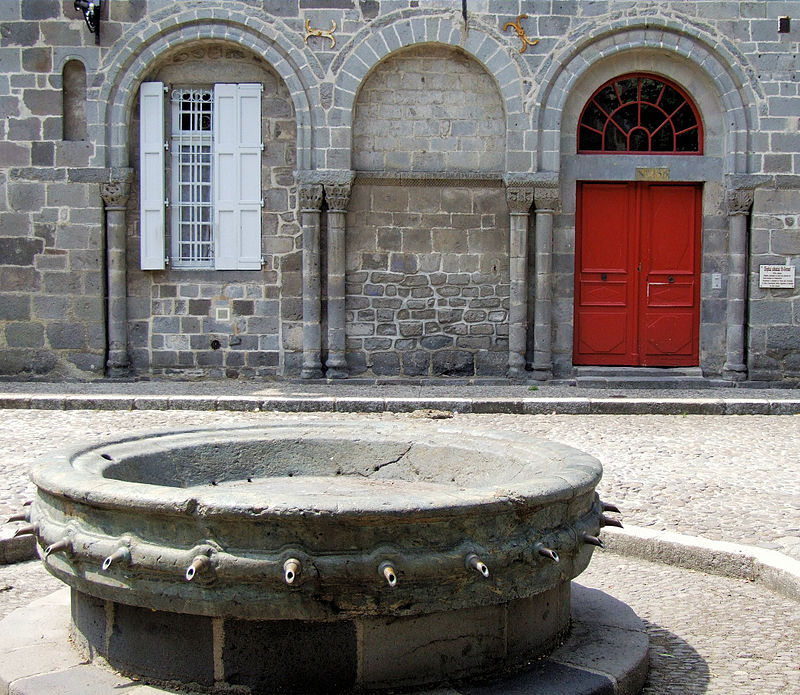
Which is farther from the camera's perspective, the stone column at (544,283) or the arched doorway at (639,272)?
the arched doorway at (639,272)

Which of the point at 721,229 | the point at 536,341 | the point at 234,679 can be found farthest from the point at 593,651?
the point at 721,229

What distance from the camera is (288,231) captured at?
44.9 ft

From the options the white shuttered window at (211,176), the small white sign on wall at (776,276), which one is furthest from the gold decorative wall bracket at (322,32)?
the small white sign on wall at (776,276)

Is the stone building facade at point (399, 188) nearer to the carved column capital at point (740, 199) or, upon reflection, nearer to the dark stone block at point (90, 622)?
the carved column capital at point (740, 199)

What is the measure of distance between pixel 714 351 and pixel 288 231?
5984 millimetres

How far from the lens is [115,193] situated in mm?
13461

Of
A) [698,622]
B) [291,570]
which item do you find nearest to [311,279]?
[698,622]

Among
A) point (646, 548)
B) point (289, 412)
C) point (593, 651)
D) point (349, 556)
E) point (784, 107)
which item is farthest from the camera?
point (784, 107)

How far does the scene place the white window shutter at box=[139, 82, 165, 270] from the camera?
44.4 ft

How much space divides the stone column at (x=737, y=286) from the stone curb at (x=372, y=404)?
7.32 feet

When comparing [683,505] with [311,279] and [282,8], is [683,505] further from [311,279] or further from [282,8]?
[282,8]

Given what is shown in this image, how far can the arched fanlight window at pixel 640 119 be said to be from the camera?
45.3ft

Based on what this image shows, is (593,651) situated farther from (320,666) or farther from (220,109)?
(220,109)

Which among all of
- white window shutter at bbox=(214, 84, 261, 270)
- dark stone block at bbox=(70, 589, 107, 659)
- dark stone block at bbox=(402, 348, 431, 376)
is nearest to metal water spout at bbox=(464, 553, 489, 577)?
dark stone block at bbox=(70, 589, 107, 659)
